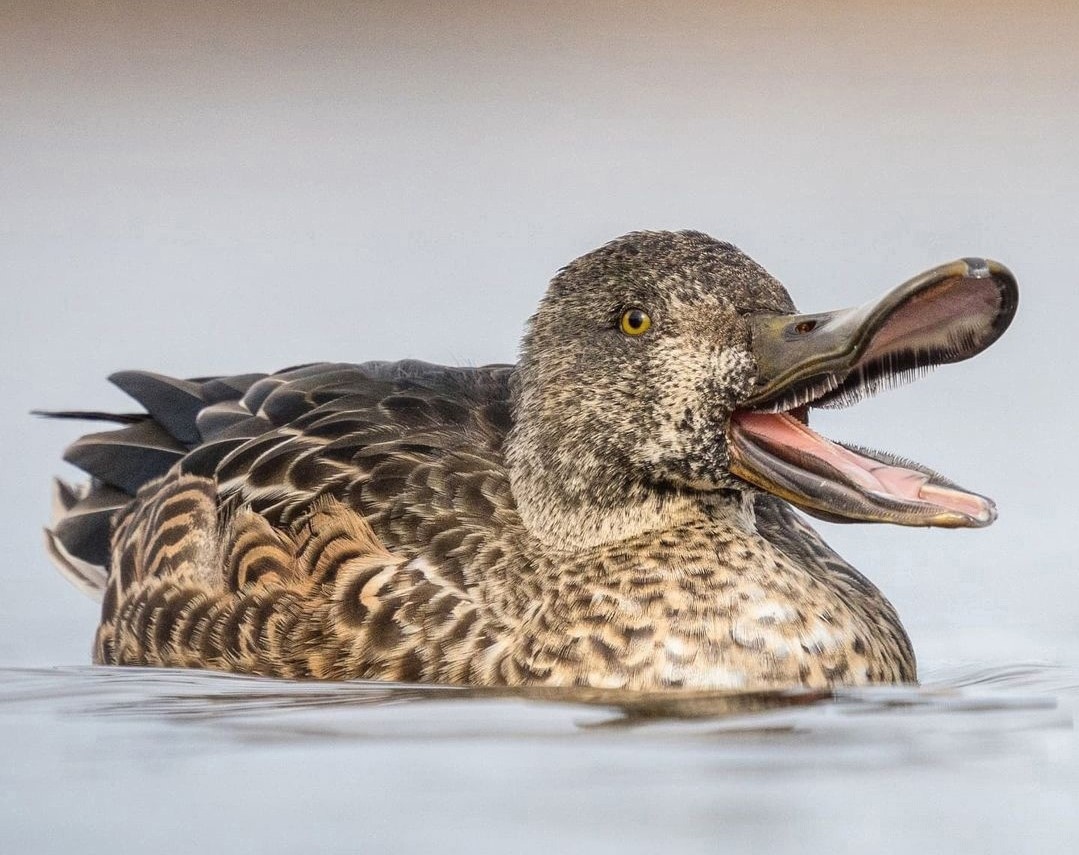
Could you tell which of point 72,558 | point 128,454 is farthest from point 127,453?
point 72,558

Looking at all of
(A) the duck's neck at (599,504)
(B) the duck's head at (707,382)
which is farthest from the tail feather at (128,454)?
(A) the duck's neck at (599,504)

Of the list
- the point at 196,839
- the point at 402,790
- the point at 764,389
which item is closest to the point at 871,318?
the point at 764,389

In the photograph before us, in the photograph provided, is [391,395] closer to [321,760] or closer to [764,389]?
[764,389]

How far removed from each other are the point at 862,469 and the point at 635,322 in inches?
34.1

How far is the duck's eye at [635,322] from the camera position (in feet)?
20.8

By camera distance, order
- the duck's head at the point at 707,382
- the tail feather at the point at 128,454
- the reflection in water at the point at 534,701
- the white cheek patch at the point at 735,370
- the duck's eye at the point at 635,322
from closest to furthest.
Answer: the reflection in water at the point at 534,701
the duck's head at the point at 707,382
the white cheek patch at the point at 735,370
the duck's eye at the point at 635,322
the tail feather at the point at 128,454

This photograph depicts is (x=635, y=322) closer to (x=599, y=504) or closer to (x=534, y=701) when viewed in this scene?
(x=599, y=504)

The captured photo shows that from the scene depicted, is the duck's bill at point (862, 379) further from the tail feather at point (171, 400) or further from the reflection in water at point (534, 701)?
the tail feather at point (171, 400)

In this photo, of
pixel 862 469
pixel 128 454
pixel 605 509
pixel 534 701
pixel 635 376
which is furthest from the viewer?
pixel 128 454

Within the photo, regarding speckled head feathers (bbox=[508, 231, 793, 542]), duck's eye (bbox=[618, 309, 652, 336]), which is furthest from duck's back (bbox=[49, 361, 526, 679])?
duck's eye (bbox=[618, 309, 652, 336])

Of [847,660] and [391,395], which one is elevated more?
[391,395]

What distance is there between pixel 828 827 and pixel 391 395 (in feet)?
9.94

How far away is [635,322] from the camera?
20.9 ft

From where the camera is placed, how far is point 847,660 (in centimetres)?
611
